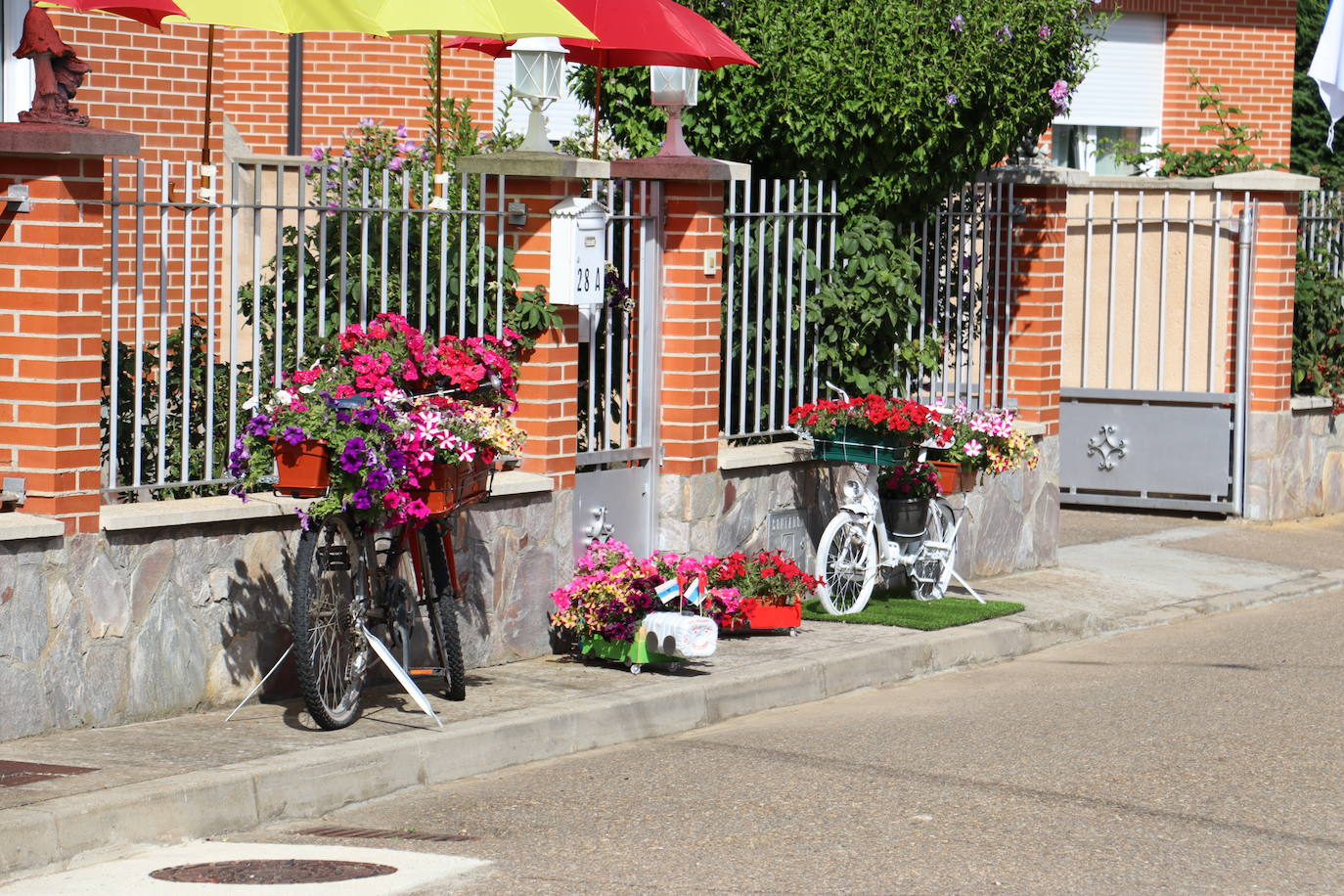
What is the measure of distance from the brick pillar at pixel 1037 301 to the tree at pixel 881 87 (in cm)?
87

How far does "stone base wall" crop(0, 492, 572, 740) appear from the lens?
7348 mm

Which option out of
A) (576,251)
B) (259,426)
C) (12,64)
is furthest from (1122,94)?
(259,426)

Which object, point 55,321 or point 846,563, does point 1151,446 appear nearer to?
point 846,563

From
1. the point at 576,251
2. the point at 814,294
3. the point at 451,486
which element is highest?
the point at 576,251

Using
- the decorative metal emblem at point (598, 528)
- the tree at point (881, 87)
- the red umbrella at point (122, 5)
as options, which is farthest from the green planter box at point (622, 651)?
the tree at point (881, 87)

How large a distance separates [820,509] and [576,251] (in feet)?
9.09

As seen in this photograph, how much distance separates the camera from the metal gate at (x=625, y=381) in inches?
393

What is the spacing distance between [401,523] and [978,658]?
371 centimetres

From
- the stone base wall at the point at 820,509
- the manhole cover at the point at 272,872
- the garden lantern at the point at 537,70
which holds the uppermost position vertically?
the garden lantern at the point at 537,70

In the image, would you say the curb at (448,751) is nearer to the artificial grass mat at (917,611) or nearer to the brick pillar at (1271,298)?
the artificial grass mat at (917,611)

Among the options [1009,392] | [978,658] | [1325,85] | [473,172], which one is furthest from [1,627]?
[1325,85]

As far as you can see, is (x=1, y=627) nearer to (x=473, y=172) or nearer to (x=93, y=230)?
(x=93, y=230)

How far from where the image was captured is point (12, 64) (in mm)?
11766

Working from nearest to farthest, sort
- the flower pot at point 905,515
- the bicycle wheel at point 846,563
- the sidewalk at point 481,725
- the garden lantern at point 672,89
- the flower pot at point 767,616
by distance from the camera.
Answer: the sidewalk at point 481,725 < the flower pot at point 767,616 < the garden lantern at point 672,89 < the bicycle wheel at point 846,563 < the flower pot at point 905,515
